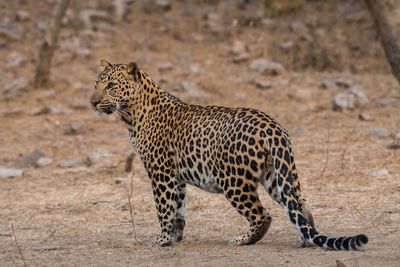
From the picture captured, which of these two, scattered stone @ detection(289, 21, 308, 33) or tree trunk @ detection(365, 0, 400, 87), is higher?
tree trunk @ detection(365, 0, 400, 87)

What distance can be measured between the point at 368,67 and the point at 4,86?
665 centimetres

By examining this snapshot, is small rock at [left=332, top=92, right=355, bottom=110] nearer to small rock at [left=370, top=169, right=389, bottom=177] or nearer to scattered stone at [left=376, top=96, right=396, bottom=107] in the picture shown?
scattered stone at [left=376, top=96, right=396, bottom=107]

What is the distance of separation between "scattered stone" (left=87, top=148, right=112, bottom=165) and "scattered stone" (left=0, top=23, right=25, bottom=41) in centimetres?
669

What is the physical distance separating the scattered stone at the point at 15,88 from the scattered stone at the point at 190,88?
2738 mm

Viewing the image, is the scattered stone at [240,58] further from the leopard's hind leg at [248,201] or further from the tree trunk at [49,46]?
the leopard's hind leg at [248,201]

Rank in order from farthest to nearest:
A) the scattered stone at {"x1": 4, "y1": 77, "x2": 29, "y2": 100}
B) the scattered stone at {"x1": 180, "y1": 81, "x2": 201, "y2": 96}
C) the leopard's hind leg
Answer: the scattered stone at {"x1": 180, "y1": 81, "x2": 201, "y2": 96} → the scattered stone at {"x1": 4, "y1": 77, "x2": 29, "y2": 100} → the leopard's hind leg

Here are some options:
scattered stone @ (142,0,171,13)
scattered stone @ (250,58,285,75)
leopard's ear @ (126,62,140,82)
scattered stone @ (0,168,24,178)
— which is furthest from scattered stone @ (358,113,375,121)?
scattered stone @ (142,0,171,13)

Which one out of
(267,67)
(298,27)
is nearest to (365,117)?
(267,67)

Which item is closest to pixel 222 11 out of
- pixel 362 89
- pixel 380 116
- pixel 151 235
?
pixel 362 89

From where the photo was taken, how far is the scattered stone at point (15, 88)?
17.0 metres

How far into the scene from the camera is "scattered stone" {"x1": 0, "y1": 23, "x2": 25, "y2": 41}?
19656mm

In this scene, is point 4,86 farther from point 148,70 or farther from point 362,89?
point 362,89

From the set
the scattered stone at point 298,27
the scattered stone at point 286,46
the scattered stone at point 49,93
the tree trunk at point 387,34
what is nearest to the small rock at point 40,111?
the scattered stone at point 49,93

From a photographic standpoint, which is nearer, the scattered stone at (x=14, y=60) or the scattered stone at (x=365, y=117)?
the scattered stone at (x=365, y=117)
